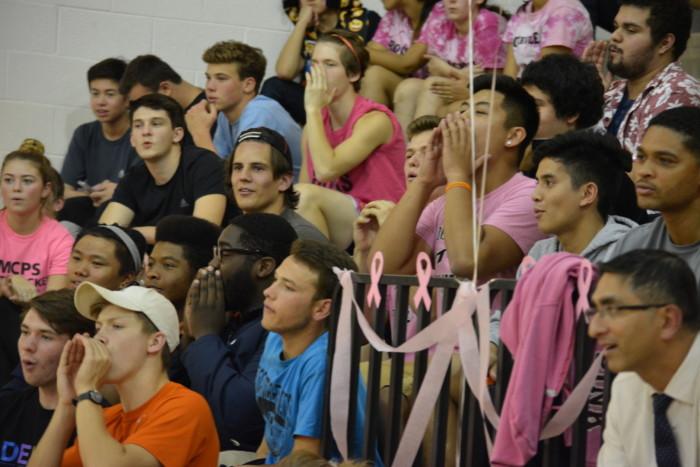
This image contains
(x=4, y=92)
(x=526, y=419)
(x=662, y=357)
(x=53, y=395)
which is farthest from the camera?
(x=4, y=92)

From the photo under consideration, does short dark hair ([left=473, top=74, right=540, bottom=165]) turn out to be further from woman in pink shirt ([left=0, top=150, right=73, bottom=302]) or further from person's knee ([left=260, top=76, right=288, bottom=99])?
person's knee ([left=260, top=76, right=288, bottom=99])

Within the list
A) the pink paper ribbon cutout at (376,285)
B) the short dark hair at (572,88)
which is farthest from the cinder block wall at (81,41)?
the pink paper ribbon cutout at (376,285)

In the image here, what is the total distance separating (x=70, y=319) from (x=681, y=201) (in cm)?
180

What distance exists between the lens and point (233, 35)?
684 centimetres

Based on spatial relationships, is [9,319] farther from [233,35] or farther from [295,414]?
[233,35]

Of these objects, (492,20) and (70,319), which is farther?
(492,20)

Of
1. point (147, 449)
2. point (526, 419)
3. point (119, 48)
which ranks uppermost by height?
point (119, 48)

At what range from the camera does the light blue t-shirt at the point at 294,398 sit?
3.30 m

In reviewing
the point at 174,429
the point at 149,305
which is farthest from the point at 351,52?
the point at 174,429

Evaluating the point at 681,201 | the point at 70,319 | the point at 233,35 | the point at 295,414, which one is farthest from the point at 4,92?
the point at 681,201

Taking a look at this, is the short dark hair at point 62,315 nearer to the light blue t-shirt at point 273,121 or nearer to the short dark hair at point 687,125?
the short dark hair at point 687,125

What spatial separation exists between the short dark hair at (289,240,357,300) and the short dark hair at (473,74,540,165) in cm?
71

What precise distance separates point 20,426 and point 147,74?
2.76 meters

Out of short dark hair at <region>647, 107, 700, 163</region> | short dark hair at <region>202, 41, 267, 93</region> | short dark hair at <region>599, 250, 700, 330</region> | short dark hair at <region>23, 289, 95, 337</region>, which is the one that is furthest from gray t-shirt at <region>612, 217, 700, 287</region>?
short dark hair at <region>202, 41, 267, 93</region>
